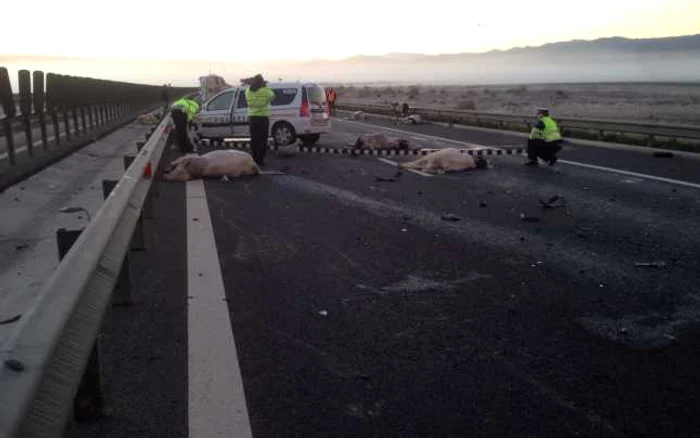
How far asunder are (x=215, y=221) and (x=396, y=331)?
4.40m

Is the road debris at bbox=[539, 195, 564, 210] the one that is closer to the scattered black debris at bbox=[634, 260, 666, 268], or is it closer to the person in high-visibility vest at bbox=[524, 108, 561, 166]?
the scattered black debris at bbox=[634, 260, 666, 268]

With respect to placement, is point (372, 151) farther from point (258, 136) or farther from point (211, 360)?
point (211, 360)

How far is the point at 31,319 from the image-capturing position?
2.40 m

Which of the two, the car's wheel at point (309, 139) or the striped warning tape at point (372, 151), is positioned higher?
the car's wheel at point (309, 139)

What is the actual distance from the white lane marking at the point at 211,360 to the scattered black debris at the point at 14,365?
1.25 meters

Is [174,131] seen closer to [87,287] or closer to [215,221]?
[215,221]

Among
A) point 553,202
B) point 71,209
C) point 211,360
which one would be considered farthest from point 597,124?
point 211,360

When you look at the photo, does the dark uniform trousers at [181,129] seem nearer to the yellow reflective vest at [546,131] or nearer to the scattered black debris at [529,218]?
the yellow reflective vest at [546,131]

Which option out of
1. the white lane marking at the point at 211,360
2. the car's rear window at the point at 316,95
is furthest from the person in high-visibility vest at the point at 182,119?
the white lane marking at the point at 211,360

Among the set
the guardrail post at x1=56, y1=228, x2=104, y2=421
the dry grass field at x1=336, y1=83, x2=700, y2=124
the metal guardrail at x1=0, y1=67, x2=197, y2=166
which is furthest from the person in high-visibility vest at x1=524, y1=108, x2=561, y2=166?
the dry grass field at x1=336, y1=83, x2=700, y2=124

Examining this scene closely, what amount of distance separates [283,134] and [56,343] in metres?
17.3

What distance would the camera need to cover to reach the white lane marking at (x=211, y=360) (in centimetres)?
333

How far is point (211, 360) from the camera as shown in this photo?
4.11 m

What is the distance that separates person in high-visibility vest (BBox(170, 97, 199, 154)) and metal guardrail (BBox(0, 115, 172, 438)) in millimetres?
13742
